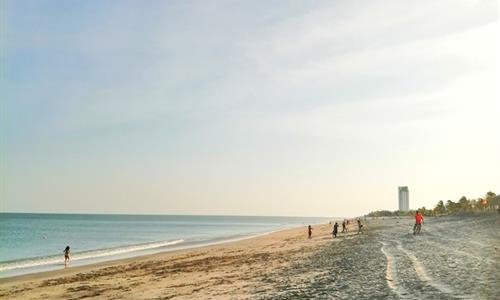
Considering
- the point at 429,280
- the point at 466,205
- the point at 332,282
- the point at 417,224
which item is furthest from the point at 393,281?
the point at 466,205

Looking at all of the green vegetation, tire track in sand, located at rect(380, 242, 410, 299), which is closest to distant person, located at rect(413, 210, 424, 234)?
tire track in sand, located at rect(380, 242, 410, 299)

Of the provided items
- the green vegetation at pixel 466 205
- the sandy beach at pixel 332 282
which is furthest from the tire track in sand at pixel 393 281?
the green vegetation at pixel 466 205

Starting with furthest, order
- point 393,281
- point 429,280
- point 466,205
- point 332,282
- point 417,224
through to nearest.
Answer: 1. point 466,205
2. point 417,224
3. point 332,282
4. point 393,281
5. point 429,280

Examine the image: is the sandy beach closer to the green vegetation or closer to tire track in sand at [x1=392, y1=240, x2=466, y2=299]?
tire track in sand at [x1=392, y1=240, x2=466, y2=299]

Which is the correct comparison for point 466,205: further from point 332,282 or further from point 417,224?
point 332,282

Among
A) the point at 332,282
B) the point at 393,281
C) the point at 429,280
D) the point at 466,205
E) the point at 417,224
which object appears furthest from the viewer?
the point at 466,205

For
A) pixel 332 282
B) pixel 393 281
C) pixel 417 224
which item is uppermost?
pixel 417 224

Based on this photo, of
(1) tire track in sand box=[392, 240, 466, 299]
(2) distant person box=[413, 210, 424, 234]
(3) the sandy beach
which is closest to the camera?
(1) tire track in sand box=[392, 240, 466, 299]

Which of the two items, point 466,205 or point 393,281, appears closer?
point 393,281

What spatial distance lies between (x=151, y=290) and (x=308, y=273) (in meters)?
7.67

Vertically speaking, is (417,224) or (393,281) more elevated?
(417,224)

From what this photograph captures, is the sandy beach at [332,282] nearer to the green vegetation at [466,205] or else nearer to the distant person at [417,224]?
the distant person at [417,224]

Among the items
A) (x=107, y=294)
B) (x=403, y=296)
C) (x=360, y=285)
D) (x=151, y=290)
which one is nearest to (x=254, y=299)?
(x=360, y=285)

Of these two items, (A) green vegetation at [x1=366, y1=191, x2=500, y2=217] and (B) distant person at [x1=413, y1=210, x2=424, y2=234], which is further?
(A) green vegetation at [x1=366, y1=191, x2=500, y2=217]
